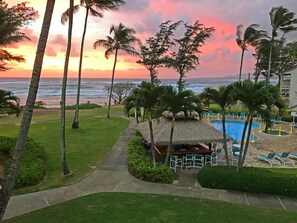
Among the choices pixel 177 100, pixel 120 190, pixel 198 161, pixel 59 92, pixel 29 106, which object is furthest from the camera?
pixel 59 92

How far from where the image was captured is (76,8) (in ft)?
62.6

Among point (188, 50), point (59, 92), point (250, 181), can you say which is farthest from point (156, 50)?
point (59, 92)

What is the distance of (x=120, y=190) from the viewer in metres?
11.2

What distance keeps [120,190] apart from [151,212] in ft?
9.12

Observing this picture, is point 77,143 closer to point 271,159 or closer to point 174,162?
point 174,162

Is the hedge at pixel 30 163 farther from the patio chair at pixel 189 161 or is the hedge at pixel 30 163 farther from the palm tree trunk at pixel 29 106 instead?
the patio chair at pixel 189 161

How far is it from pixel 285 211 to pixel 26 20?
1794 centimetres

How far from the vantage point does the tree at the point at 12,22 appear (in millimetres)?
15591

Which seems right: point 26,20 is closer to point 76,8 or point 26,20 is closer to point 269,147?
point 76,8

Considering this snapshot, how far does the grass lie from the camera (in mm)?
12758

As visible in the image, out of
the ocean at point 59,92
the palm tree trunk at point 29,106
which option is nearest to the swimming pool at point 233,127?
the ocean at point 59,92

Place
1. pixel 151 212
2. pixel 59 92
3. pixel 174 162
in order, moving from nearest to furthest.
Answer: pixel 151 212 < pixel 174 162 < pixel 59 92

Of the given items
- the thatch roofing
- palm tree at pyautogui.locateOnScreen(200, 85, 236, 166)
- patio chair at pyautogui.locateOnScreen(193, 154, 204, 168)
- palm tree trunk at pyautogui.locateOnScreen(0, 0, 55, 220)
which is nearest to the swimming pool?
the thatch roofing

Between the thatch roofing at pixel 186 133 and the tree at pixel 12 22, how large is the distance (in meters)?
9.51
